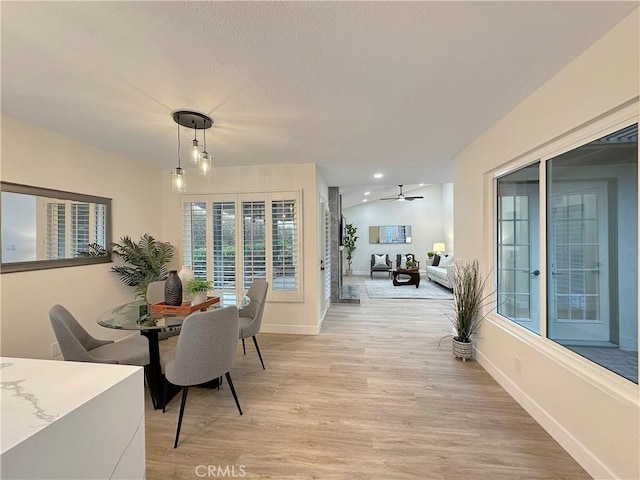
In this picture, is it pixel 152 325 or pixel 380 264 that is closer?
pixel 152 325

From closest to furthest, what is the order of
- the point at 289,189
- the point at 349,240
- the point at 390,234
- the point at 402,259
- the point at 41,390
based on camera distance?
the point at 41,390
the point at 289,189
the point at 402,259
the point at 349,240
the point at 390,234

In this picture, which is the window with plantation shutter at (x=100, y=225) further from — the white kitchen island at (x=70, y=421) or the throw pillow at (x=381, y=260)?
the throw pillow at (x=381, y=260)

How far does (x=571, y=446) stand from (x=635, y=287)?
110 centimetres

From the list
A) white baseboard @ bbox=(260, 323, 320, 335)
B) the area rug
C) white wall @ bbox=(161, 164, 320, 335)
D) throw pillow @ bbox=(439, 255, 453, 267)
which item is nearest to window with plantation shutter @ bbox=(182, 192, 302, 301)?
white wall @ bbox=(161, 164, 320, 335)

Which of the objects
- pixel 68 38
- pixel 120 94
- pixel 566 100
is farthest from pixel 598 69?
pixel 120 94

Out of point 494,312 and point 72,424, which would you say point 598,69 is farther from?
point 72,424

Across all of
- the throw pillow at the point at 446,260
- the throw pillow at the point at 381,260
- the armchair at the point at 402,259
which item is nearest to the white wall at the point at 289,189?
the throw pillow at the point at 446,260

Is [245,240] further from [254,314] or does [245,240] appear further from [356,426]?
[356,426]

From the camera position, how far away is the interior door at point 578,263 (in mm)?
1826

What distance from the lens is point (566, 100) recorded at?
1.83 m

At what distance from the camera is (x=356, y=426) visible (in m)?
2.11

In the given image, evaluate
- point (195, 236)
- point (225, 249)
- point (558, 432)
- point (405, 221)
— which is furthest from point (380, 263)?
point (558, 432)

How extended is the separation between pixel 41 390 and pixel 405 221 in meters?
10.6

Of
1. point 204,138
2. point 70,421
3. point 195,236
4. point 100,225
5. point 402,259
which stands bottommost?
point 402,259
